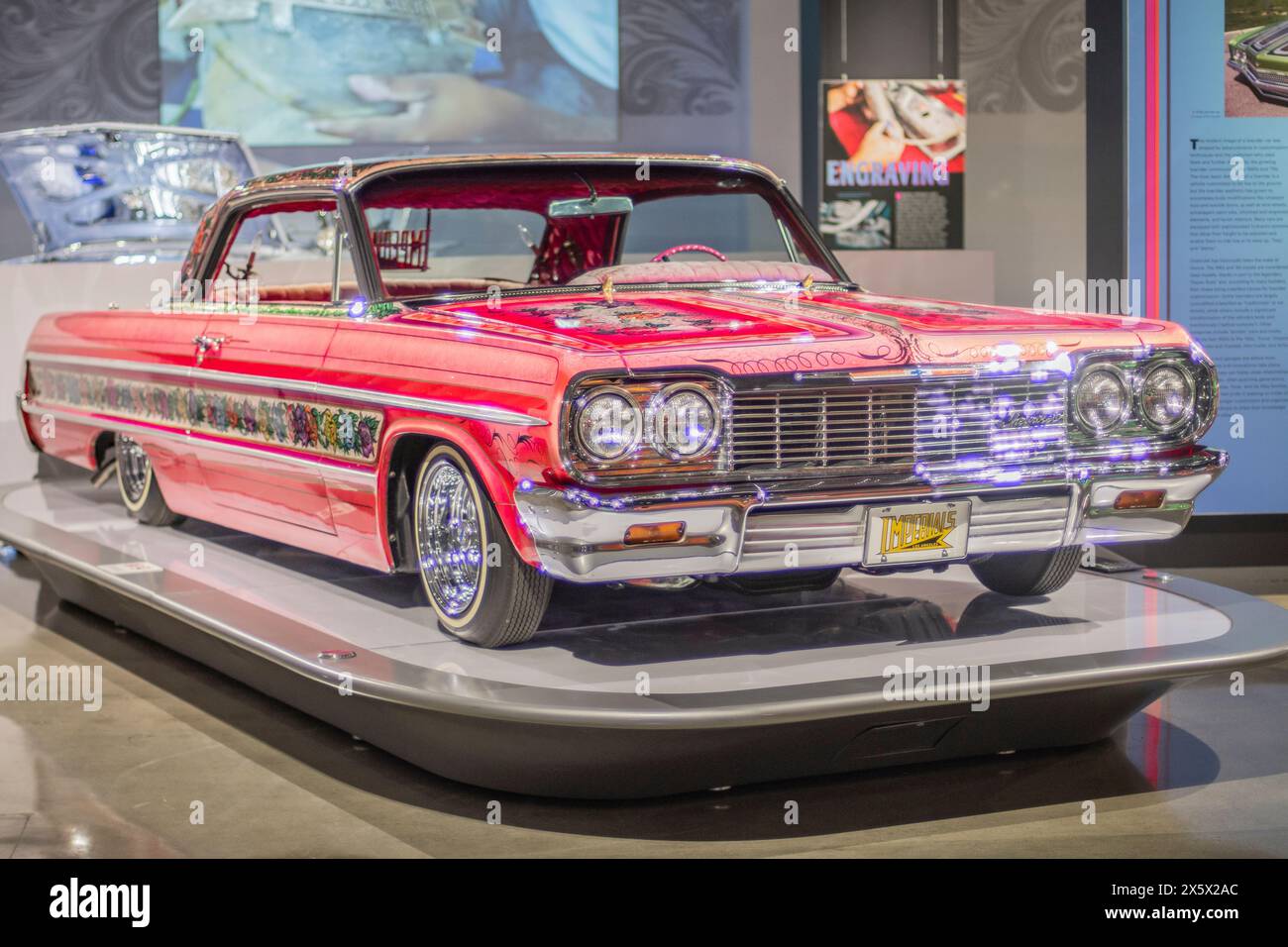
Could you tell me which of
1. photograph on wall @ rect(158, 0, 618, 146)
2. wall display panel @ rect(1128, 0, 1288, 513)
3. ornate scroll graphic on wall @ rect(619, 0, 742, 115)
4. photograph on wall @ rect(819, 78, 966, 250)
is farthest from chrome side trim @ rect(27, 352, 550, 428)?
ornate scroll graphic on wall @ rect(619, 0, 742, 115)

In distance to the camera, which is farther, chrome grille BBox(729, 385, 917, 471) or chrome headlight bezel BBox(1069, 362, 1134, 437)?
chrome headlight bezel BBox(1069, 362, 1134, 437)

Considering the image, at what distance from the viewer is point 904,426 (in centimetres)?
383

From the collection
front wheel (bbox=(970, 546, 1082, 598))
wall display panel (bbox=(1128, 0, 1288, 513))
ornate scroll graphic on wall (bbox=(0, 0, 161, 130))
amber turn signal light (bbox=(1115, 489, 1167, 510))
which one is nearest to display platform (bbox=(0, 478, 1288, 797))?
front wheel (bbox=(970, 546, 1082, 598))

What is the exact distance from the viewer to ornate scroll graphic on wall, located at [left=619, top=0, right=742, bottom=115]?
11.5 metres

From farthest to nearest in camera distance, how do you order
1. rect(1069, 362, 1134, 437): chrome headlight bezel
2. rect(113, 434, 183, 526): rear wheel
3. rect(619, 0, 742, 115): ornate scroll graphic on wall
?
rect(619, 0, 742, 115): ornate scroll graphic on wall
rect(113, 434, 183, 526): rear wheel
rect(1069, 362, 1134, 437): chrome headlight bezel

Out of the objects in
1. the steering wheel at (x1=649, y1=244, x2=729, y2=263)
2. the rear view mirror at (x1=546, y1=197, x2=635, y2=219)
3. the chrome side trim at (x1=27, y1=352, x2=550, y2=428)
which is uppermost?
the rear view mirror at (x1=546, y1=197, x2=635, y2=219)

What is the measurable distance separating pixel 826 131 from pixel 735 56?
137 inches

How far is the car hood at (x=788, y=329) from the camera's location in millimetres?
3670

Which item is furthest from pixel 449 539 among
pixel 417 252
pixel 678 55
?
pixel 678 55

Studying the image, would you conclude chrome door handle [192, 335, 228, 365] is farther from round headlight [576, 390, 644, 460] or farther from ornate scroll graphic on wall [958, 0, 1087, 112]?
ornate scroll graphic on wall [958, 0, 1087, 112]

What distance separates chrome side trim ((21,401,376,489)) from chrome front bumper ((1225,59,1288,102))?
4132 mm

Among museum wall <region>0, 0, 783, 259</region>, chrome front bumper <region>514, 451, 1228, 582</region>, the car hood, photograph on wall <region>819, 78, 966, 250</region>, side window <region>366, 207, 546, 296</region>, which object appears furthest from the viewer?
museum wall <region>0, 0, 783, 259</region>

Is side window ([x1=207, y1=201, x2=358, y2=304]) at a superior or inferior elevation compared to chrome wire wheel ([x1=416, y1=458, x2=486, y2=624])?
superior

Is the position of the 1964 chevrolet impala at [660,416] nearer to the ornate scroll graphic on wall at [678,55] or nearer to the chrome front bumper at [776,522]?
the chrome front bumper at [776,522]
